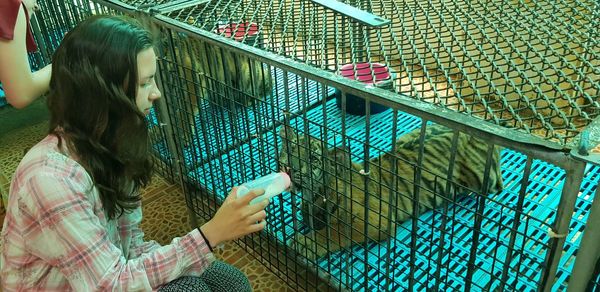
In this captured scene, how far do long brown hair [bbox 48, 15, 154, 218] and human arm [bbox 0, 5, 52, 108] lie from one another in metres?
0.44

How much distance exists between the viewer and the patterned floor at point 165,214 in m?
1.92

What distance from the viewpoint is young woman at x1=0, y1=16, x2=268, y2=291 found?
1042 millimetres

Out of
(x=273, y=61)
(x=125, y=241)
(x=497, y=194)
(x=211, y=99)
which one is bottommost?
(x=497, y=194)

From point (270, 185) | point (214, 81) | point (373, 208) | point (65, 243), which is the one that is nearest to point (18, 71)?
point (214, 81)

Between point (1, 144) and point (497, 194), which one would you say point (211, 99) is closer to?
point (497, 194)

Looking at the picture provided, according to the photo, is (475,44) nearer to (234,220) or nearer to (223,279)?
(234,220)

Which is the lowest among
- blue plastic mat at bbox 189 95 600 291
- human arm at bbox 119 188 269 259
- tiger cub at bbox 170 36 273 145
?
blue plastic mat at bbox 189 95 600 291

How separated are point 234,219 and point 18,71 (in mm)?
902

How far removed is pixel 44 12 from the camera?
2535 millimetres

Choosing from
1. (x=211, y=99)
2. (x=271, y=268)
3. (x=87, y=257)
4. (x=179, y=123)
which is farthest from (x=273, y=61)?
(x=271, y=268)

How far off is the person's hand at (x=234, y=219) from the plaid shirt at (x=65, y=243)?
0.11ft

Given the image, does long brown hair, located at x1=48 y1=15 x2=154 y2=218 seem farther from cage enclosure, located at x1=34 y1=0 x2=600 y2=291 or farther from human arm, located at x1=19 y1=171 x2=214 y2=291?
cage enclosure, located at x1=34 y1=0 x2=600 y2=291

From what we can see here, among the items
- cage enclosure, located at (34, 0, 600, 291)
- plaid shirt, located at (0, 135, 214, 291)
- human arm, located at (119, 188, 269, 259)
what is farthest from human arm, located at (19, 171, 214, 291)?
cage enclosure, located at (34, 0, 600, 291)

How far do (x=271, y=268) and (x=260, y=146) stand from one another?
0.61m
